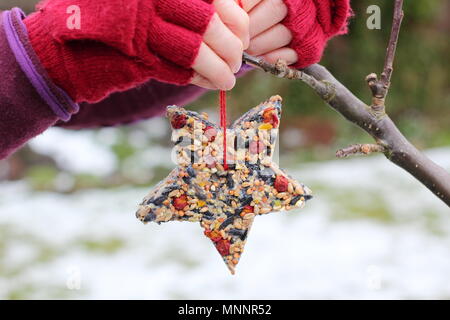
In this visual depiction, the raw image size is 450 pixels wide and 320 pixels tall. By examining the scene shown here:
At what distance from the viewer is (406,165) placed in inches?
27.8

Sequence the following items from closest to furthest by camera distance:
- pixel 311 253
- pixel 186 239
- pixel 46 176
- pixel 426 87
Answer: pixel 311 253, pixel 186 239, pixel 46 176, pixel 426 87

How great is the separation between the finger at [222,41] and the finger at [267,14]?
46 millimetres

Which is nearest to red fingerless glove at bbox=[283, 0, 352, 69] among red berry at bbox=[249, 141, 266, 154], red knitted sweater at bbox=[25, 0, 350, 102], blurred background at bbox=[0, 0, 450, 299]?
red knitted sweater at bbox=[25, 0, 350, 102]

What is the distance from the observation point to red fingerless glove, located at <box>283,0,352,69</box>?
26.9 inches

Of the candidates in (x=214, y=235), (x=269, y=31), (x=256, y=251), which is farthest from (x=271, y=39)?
(x=256, y=251)

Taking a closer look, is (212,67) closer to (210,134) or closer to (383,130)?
(210,134)

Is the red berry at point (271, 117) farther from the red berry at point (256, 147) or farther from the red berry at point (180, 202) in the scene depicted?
the red berry at point (180, 202)

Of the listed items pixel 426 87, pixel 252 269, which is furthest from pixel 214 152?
pixel 426 87

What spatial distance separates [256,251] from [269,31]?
5.37ft

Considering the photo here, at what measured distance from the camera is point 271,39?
2.27 ft

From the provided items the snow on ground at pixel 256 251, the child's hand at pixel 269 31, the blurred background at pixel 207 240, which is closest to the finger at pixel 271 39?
the child's hand at pixel 269 31

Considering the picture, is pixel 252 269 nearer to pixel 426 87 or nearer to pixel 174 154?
pixel 174 154

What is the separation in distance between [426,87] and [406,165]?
→ 3.75 meters

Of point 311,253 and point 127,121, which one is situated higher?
point 127,121
